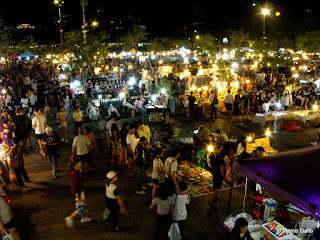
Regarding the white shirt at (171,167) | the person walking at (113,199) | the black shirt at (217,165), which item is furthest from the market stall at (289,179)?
the person walking at (113,199)

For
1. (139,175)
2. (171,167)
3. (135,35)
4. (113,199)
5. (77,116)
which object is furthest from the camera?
(135,35)

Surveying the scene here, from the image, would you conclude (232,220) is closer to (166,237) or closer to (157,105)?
(166,237)

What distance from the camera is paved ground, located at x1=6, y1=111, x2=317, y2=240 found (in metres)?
5.55

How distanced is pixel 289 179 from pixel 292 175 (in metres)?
0.13

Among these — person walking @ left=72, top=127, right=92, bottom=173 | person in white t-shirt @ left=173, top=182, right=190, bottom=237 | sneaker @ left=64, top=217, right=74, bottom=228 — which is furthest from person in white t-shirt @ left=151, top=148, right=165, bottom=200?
person walking @ left=72, top=127, right=92, bottom=173

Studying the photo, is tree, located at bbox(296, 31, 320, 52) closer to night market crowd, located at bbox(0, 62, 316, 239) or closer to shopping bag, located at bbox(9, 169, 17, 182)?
night market crowd, located at bbox(0, 62, 316, 239)

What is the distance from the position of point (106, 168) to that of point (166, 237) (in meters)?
4.00

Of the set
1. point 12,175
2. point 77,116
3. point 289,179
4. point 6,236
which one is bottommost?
point 12,175

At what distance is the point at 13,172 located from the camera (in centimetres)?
790

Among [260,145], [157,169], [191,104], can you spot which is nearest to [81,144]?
[157,169]

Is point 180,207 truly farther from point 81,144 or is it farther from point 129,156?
point 81,144

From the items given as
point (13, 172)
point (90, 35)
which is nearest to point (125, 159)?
point (13, 172)

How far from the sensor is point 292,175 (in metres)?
4.64

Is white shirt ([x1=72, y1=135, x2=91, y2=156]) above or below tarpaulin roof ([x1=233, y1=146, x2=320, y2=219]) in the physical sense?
below
